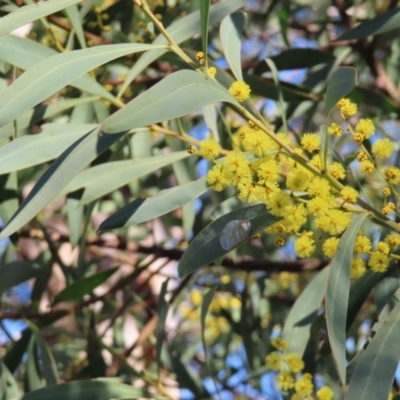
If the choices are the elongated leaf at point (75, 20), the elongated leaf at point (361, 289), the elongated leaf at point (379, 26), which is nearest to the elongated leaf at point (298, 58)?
the elongated leaf at point (379, 26)

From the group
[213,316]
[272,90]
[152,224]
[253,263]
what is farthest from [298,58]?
[213,316]

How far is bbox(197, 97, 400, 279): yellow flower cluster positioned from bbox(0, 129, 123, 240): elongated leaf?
0.49 ft

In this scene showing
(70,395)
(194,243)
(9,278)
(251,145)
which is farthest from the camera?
(9,278)

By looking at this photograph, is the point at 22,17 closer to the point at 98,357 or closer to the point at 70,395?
the point at 70,395

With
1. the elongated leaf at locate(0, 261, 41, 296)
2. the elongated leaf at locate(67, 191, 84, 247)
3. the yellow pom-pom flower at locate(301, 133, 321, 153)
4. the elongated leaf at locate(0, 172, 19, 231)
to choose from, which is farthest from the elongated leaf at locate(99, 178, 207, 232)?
the elongated leaf at locate(0, 261, 41, 296)

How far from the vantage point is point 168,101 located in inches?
35.5

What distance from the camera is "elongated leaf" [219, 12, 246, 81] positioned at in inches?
44.0

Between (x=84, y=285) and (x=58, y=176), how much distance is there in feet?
1.96

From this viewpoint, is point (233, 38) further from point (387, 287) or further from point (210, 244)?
point (387, 287)

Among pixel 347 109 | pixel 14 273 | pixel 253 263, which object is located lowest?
pixel 253 263

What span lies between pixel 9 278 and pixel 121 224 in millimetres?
617

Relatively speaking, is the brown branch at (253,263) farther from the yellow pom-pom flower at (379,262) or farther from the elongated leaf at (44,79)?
the elongated leaf at (44,79)

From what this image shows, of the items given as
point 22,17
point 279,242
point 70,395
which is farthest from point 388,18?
point 70,395

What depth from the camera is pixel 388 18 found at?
1366mm
